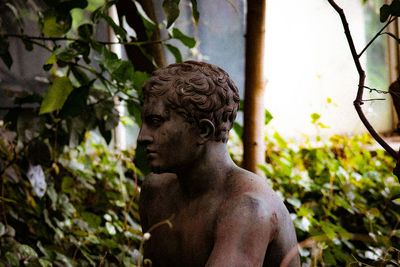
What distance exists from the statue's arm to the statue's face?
0.16 m

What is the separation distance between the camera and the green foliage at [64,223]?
2.06m

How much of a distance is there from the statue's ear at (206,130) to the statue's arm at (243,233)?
16 centimetres

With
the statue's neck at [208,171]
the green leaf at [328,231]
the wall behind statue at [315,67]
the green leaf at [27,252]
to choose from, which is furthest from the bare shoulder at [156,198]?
the wall behind statue at [315,67]

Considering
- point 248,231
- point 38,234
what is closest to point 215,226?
point 248,231

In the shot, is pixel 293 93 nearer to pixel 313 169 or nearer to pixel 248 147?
pixel 313 169

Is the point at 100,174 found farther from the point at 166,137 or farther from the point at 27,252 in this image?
the point at 166,137

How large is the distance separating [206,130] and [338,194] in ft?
5.27

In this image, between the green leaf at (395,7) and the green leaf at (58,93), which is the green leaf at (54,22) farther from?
the green leaf at (395,7)

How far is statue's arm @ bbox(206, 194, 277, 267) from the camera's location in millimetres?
1133

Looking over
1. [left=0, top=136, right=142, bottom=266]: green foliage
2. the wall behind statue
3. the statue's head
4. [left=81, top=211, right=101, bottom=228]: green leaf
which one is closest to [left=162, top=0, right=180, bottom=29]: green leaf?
the statue's head

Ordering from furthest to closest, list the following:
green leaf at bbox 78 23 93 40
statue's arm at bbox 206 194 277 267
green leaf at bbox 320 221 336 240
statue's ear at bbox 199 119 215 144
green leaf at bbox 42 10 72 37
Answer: green leaf at bbox 320 221 336 240 < green leaf at bbox 78 23 93 40 < green leaf at bbox 42 10 72 37 < statue's ear at bbox 199 119 215 144 < statue's arm at bbox 206 194 277 267

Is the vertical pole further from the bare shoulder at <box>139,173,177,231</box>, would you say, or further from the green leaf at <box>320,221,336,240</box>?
the bare shoulder at <box>139,173,177,231</box>

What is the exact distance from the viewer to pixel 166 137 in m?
1.22

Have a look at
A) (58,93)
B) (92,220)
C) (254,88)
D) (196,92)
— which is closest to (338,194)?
(254,88)
